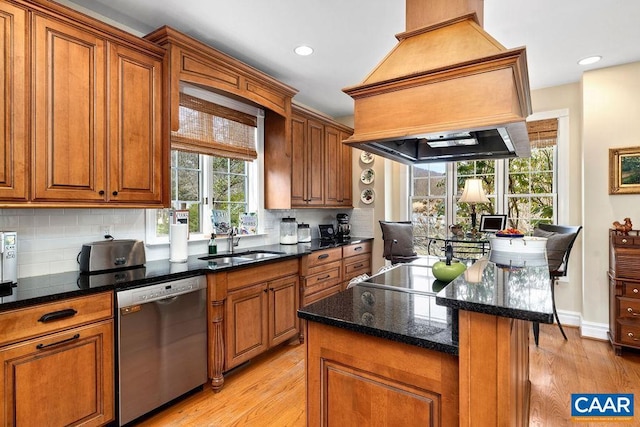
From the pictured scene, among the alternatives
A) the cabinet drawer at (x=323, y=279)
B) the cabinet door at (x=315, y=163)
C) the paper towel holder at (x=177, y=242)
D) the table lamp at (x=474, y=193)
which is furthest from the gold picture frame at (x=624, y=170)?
the paper towel holder at (x=177, y=242)

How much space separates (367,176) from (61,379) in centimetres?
404

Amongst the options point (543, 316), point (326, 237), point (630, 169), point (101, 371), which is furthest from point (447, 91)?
point (326, 237)

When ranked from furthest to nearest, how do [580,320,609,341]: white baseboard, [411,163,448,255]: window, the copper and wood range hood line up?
[411,163,448,255]: window
[580,320,609,341]: white baseboard
the copper and wood range hood

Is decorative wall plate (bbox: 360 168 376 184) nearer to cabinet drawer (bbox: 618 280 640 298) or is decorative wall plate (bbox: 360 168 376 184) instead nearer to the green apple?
cabinet drawer (bbox: 618 280 640 298)

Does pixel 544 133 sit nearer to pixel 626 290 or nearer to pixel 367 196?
pixel 626 290

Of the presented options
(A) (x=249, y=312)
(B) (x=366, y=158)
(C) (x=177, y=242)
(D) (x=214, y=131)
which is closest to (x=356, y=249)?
(B) (x=366, y=158)

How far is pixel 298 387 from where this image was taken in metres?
2.57

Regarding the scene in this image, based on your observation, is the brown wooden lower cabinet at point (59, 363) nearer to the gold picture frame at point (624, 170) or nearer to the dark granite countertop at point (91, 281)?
the dark granite countertop at point (91, 281)

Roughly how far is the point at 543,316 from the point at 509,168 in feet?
12.3

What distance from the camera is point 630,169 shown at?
3.27 m

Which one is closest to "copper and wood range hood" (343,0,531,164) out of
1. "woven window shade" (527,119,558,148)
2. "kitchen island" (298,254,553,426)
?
"kitchen island" (298,254,553,426)

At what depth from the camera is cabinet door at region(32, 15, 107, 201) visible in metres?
1.87

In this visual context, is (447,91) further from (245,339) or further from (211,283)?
(245,339)

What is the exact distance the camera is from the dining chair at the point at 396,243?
164 inches
